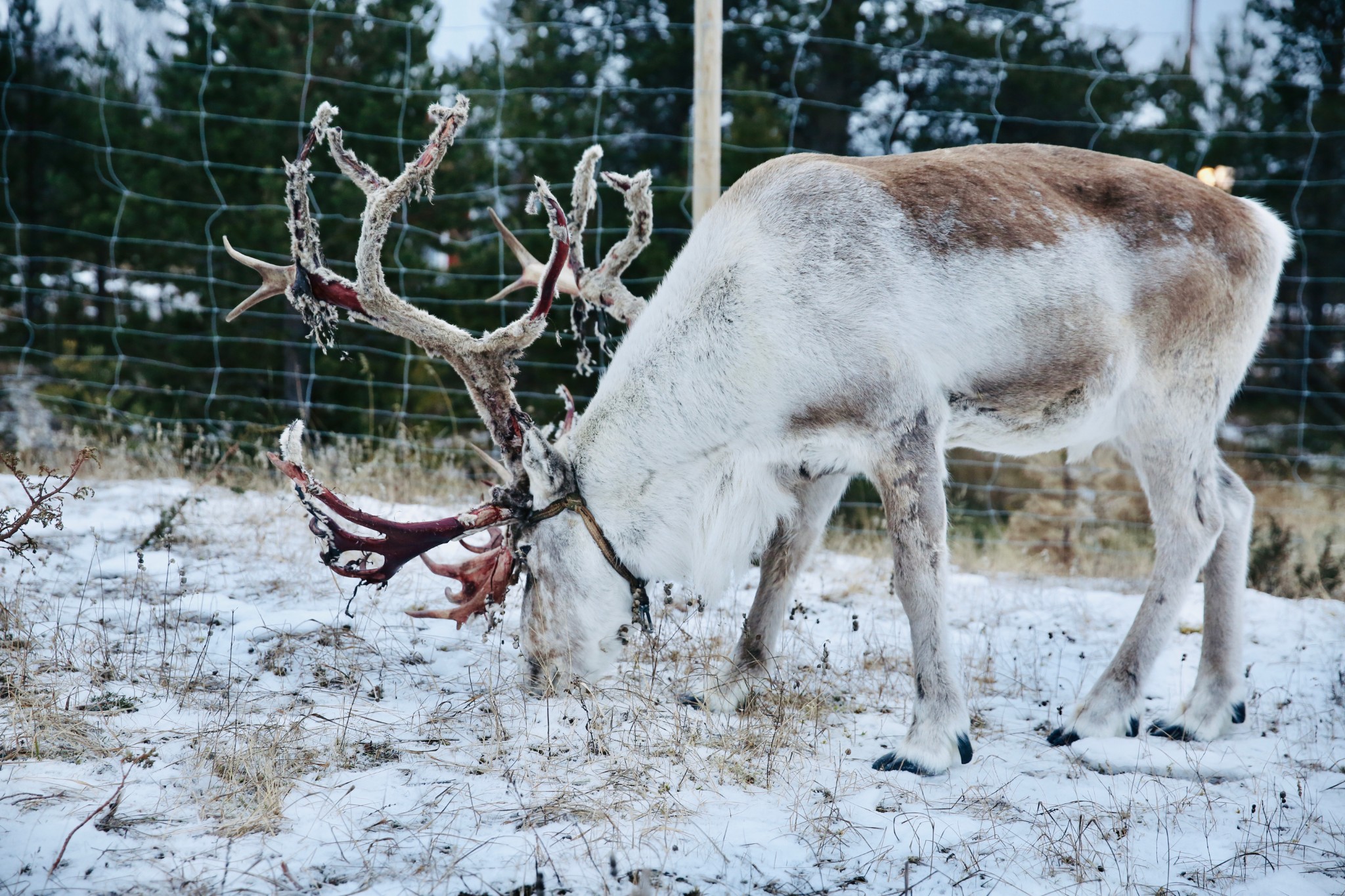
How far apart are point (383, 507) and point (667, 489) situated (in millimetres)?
2630

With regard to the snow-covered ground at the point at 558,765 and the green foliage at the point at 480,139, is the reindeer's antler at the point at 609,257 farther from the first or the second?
the green foliage at the point at 480,139

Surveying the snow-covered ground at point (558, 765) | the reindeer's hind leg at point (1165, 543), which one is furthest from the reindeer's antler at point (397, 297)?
the reindeer's hind leg at point (1165, 543)

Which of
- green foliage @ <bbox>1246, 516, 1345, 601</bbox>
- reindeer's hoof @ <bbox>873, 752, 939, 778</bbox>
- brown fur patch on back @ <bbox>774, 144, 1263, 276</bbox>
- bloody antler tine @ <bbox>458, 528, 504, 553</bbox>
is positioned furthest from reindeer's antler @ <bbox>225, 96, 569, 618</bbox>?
green foliage @ <bbox>1246, 516, 1345, 601</bbox>

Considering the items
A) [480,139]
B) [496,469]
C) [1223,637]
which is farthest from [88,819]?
[480,139]

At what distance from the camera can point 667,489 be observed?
3045 mm

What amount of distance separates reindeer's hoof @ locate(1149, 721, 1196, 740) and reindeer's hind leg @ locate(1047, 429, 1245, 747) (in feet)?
0.35

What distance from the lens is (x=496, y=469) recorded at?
327 cm

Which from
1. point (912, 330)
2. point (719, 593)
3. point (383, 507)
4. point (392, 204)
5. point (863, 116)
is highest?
point (863, 116)

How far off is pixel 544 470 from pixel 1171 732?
7.28ft

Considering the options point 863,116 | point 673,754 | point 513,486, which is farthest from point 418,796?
point 863,116

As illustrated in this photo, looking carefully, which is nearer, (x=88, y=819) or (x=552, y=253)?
(x=88, y=819)

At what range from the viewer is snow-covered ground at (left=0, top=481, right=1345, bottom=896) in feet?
7.10

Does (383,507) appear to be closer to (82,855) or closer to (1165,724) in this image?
(82,855)

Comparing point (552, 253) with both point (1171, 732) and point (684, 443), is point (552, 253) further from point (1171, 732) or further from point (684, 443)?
point (1171, 732)
